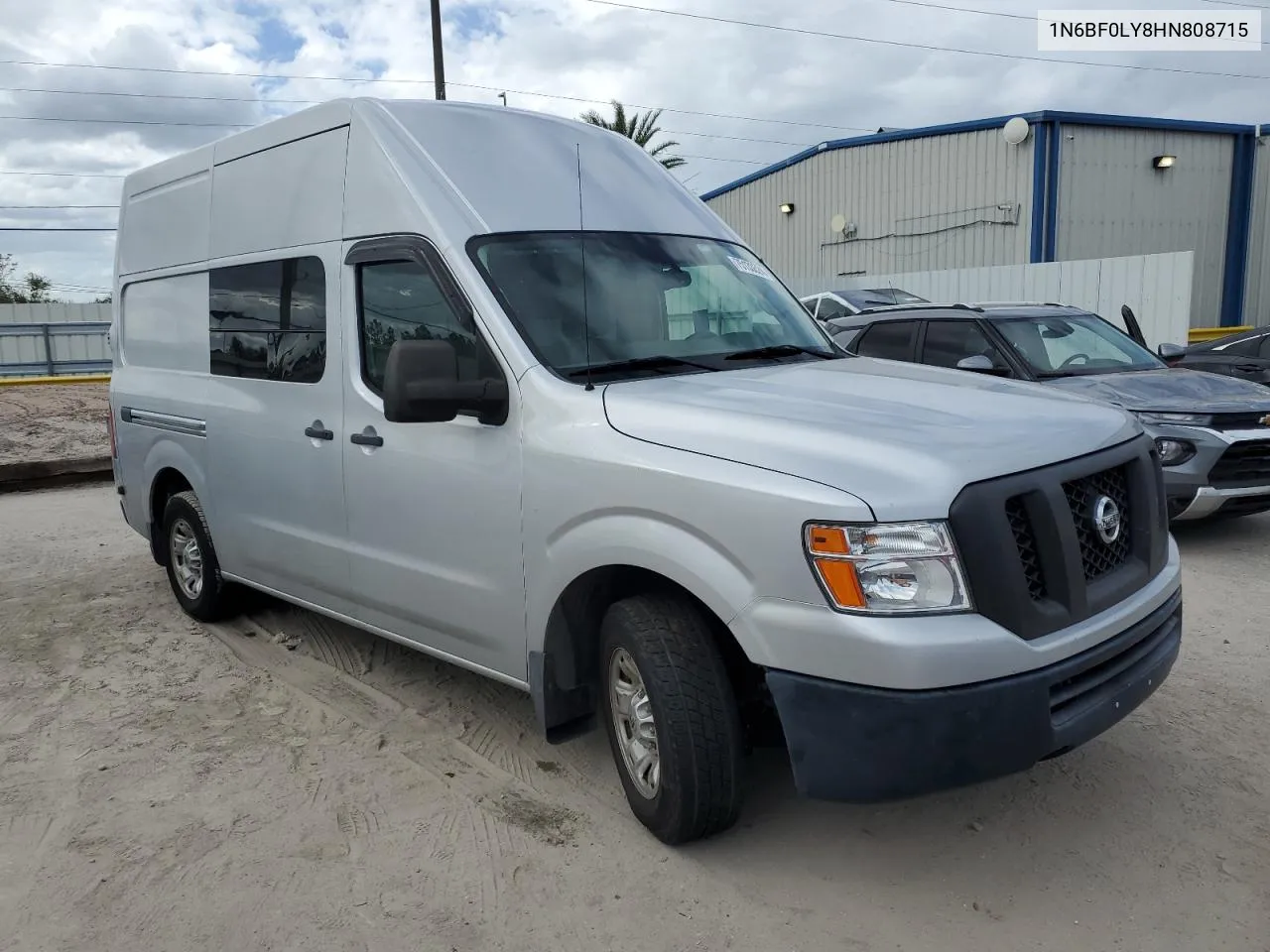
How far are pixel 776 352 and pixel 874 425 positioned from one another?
3.64ft

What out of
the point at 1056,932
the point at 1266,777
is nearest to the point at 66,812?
the point at 1056,932

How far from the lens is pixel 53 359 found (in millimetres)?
20656

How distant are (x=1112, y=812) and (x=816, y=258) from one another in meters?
24.8

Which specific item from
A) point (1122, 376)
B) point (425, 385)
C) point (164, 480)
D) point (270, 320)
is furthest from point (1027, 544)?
point (1122, 376)

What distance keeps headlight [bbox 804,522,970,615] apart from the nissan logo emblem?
2.03 ft

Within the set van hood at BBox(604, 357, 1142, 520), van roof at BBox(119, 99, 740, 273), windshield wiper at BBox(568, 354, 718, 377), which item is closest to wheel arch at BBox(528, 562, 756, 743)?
van hood at BBox(604, 357, 1142, 520)

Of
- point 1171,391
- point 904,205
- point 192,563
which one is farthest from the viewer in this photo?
point 904,205

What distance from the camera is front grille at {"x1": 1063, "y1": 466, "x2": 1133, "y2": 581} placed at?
2.88 meters

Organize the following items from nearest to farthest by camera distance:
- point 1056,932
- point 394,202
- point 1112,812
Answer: point 1056,932 → point 1112,812 → point 394,202

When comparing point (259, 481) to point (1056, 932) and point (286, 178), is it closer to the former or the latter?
point (286, 178)

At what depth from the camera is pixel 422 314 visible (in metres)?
3.78

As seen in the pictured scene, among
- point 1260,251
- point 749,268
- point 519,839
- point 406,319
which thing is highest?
point 1260,251

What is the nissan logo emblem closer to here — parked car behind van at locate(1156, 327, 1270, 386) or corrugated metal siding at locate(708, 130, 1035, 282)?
parked car behind van at locate(1156, 327, 1270, 386)

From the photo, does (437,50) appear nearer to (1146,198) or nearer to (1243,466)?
(1146,198)
